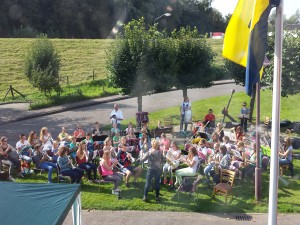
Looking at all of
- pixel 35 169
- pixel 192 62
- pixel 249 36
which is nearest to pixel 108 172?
pixel 35 169

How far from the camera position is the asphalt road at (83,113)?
912 inches

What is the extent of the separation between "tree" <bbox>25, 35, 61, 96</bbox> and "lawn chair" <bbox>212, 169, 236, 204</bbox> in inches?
753

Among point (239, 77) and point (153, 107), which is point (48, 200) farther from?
point (153, 107)

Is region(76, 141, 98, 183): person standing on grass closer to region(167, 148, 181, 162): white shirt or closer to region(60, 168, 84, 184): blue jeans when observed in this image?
region(60, 168, 84, 184): blue jeans

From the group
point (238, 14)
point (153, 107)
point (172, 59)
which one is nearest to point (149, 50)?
point (172, 59)

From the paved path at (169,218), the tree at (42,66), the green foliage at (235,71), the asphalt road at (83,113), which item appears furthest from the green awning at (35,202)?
the tree at (42,66)

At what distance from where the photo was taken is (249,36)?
7.11 m

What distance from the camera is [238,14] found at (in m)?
7.52

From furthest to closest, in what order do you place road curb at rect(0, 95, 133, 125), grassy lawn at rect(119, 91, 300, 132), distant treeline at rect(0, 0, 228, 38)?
distant treeline at rect(0, 0, 228, 38) → road curb at rect(0, 95, 133, 125) → grassy lawn at rect(119, 91, 300, 132)

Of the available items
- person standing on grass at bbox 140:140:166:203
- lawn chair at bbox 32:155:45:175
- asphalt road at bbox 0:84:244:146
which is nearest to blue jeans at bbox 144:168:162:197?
person standing on grass at bbox 140:140:166:203

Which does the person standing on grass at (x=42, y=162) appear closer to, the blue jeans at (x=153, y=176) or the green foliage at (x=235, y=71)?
the blue jeans at (x=153, y=176)

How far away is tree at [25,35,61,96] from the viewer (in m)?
28.9

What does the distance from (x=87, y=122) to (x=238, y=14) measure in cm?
1807

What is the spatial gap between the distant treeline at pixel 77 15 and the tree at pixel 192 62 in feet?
123
